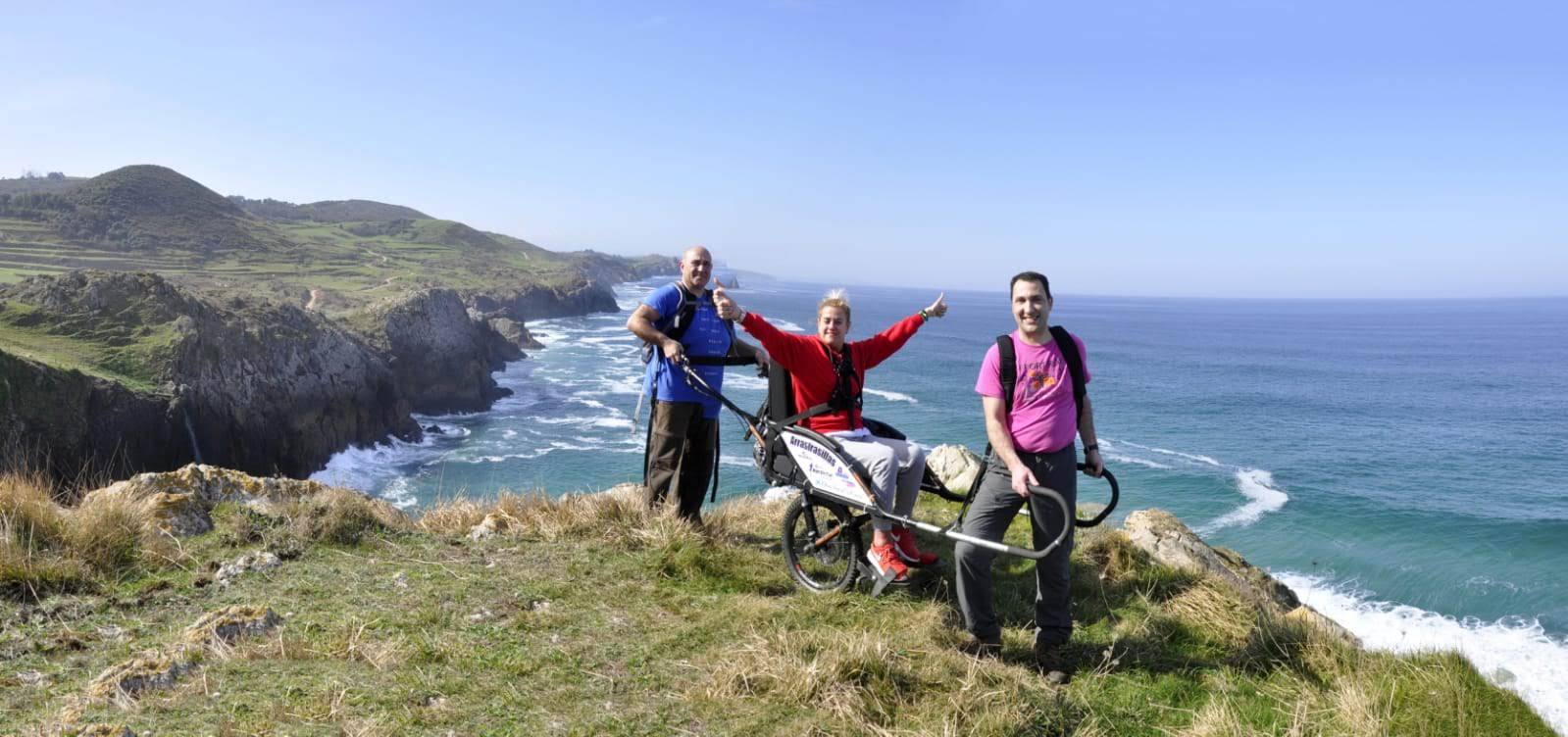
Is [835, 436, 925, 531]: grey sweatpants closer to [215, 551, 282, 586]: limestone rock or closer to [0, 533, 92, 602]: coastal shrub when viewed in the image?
[215, 551, 282, 586]: limestone rock

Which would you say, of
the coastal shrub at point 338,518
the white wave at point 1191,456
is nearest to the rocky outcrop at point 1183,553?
the coastal shrub at point 338,518

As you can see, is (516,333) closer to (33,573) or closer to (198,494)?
(198,494)

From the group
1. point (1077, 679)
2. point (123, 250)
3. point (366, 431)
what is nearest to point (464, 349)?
Answer: point (366, 431)

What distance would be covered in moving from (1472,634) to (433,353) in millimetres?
51263

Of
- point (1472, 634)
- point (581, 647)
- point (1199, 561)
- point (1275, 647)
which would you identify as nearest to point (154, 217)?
point (581, 647)

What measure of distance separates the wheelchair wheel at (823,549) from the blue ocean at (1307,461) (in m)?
3.23

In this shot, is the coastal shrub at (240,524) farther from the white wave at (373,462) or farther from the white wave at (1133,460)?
the white wave at (1133,460)

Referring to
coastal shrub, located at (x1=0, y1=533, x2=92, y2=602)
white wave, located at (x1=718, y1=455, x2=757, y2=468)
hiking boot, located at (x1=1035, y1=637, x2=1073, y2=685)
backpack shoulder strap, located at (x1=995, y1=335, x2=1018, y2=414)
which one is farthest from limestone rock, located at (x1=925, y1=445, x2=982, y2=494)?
white wave, located at (x1=718, y1=455, x2=757, y2=468)

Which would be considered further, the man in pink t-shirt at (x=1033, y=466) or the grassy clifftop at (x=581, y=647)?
the man in pink t-shirt at (x=1033, y=466)

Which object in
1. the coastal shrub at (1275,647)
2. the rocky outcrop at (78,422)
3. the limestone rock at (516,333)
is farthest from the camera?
the limestone rock at (516,333)

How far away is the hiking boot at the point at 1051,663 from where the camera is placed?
4.47m

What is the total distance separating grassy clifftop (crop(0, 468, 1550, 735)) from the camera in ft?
11.6

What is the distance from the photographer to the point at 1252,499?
3041cm

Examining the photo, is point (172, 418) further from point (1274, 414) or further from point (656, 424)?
point (1274, 414)
